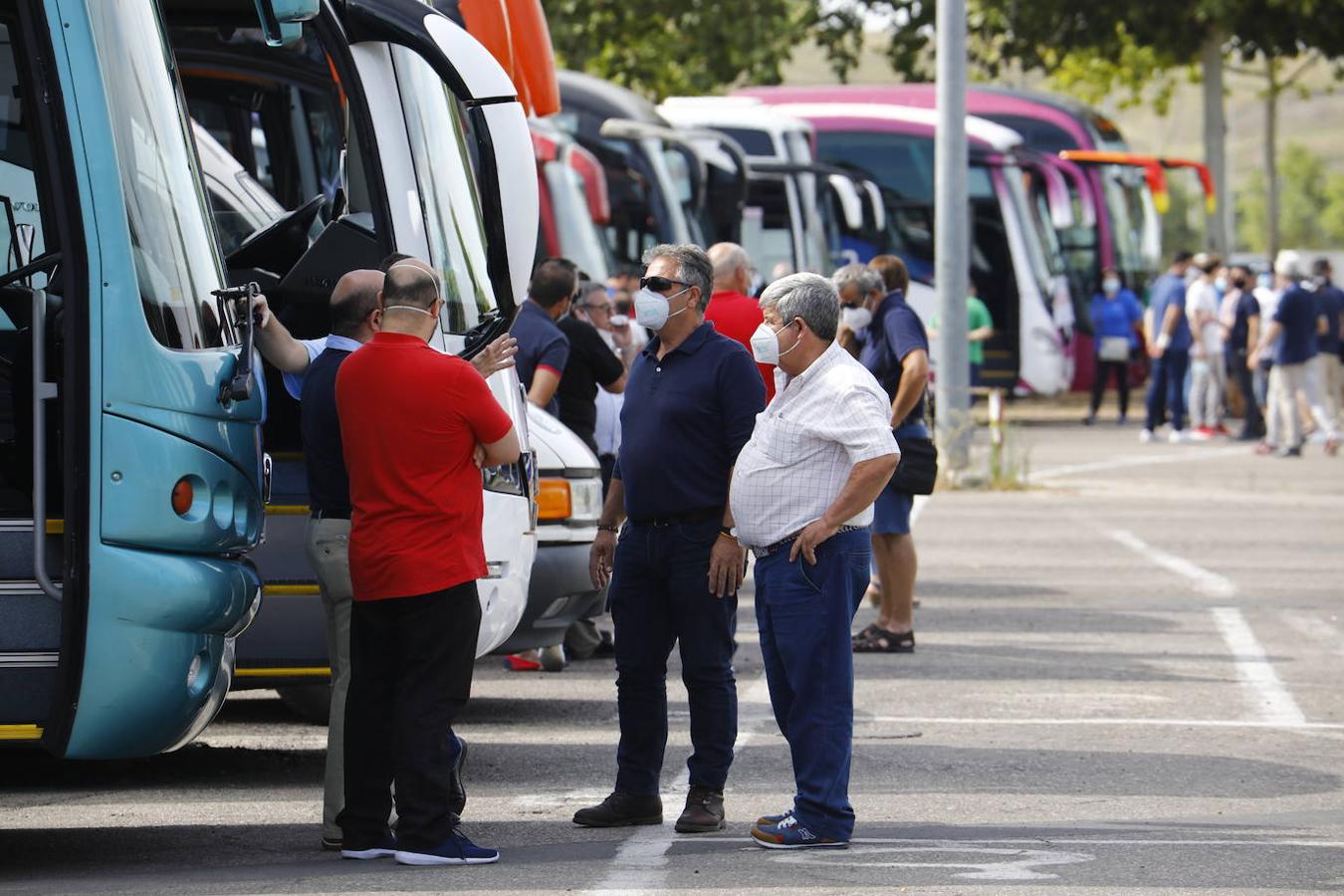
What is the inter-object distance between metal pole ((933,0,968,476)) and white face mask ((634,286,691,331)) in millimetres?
13841

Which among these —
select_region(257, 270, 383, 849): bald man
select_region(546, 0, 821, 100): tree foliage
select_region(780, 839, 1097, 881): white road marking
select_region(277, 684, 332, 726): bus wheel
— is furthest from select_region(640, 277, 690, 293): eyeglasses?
select_region(546, 0, 821, 100): tree foliage

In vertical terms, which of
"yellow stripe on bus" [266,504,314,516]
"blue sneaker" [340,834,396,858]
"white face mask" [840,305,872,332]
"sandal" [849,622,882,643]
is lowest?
"sandal" [849,622,882,643]

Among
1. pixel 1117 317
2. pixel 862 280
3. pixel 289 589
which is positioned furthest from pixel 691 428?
pixel 1117 317

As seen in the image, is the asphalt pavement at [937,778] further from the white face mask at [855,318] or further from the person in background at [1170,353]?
the person in background at [1170,353]

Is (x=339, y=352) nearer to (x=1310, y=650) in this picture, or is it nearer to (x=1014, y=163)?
(x=1310, y=650)

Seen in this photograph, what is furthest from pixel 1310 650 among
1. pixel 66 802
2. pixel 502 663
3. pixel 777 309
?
pixel 66 802

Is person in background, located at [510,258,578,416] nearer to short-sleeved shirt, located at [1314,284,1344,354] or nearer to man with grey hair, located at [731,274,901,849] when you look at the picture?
man with grey hair, located at [731,274,901,849]

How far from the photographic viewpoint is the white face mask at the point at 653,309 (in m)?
7.45

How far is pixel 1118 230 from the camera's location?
33.3m

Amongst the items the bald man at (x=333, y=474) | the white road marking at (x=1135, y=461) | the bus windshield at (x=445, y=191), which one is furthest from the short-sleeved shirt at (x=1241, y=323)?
the bald man at (x=333, y=474)

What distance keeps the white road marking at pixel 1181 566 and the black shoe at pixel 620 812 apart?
7.26 m

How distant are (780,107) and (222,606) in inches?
1104

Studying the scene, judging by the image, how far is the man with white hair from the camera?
23.6 m

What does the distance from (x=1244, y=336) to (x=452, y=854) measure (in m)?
21.4
